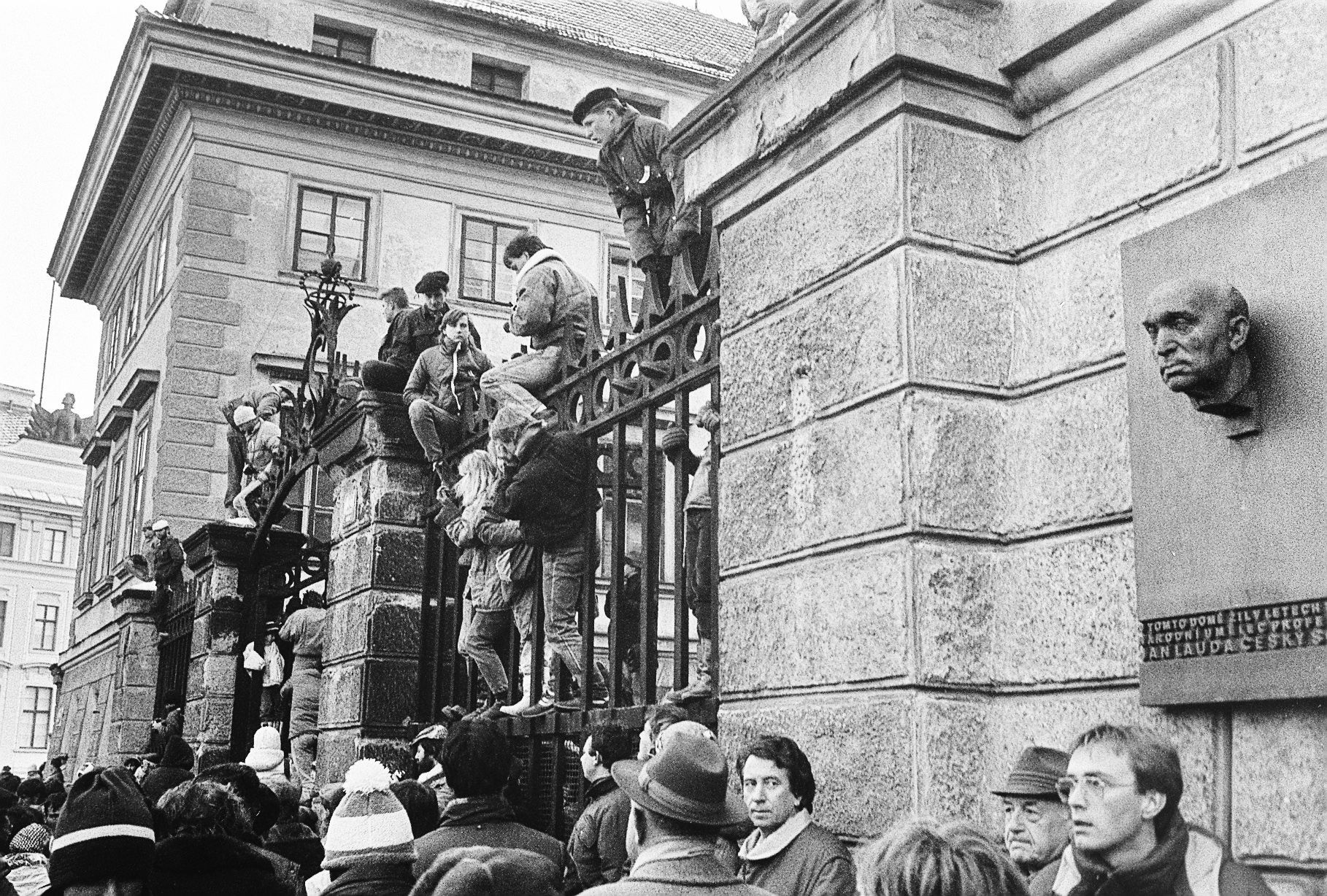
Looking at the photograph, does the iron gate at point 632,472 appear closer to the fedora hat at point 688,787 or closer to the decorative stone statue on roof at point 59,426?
the fedora hat at point 688,787

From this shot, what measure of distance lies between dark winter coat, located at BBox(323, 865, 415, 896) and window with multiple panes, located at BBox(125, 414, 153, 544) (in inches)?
908

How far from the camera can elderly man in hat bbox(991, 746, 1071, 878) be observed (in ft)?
13.6

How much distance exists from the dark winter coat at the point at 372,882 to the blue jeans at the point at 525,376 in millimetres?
4275

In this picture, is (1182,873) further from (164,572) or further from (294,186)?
(294,186)

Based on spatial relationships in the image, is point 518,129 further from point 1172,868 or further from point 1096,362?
point 1172,868

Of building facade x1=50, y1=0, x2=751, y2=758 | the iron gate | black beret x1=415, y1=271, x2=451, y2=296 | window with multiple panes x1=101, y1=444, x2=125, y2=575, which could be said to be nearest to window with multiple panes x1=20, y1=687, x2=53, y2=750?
building facade x1=50, y1=0, x2=751, y2=758

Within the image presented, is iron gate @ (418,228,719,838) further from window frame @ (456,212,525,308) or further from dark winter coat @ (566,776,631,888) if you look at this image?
window frame @ (456,212,525,308)

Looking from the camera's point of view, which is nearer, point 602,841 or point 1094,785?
point 1094,785

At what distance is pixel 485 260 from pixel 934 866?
24.8 metres

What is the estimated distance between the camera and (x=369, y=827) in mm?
4164

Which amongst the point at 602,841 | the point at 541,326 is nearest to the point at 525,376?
the point at 541,326

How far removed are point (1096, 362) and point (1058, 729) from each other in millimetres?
1190

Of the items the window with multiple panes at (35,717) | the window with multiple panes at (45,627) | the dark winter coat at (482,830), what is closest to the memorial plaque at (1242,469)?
the dark winter coat at (482,830)

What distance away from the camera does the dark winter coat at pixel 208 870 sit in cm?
388
